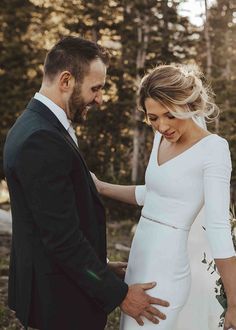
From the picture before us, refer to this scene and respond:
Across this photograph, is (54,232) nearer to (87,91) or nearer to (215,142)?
(87,91)

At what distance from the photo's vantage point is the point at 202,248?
3.22 metres

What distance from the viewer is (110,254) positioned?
30.0ft

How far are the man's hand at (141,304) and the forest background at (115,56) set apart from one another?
10.3 m

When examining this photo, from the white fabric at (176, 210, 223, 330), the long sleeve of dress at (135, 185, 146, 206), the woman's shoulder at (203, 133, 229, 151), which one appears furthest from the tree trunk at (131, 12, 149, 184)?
the woman's shoulder at (203, 133, 229, 151)

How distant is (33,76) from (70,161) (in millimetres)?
14178

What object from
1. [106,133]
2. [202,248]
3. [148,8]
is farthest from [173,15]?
[202,248]

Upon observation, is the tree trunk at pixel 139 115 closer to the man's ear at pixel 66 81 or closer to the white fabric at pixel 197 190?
the white fabric at pixel 197 190

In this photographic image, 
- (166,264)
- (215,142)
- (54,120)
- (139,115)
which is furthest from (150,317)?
(139,115)

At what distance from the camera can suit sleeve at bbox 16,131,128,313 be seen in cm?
232

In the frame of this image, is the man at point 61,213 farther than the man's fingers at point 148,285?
No

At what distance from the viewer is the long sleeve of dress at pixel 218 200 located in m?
2.45

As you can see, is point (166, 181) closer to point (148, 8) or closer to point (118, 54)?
point (148, 8)

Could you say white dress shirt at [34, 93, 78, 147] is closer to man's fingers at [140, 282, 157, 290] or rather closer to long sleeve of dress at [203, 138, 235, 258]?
long sleeve of dress at [203, 138, 235, 258]

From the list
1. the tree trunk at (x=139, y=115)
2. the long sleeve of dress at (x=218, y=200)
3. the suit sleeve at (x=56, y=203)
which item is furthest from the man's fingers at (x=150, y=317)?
the tree trunk at (x=139, y=115)
